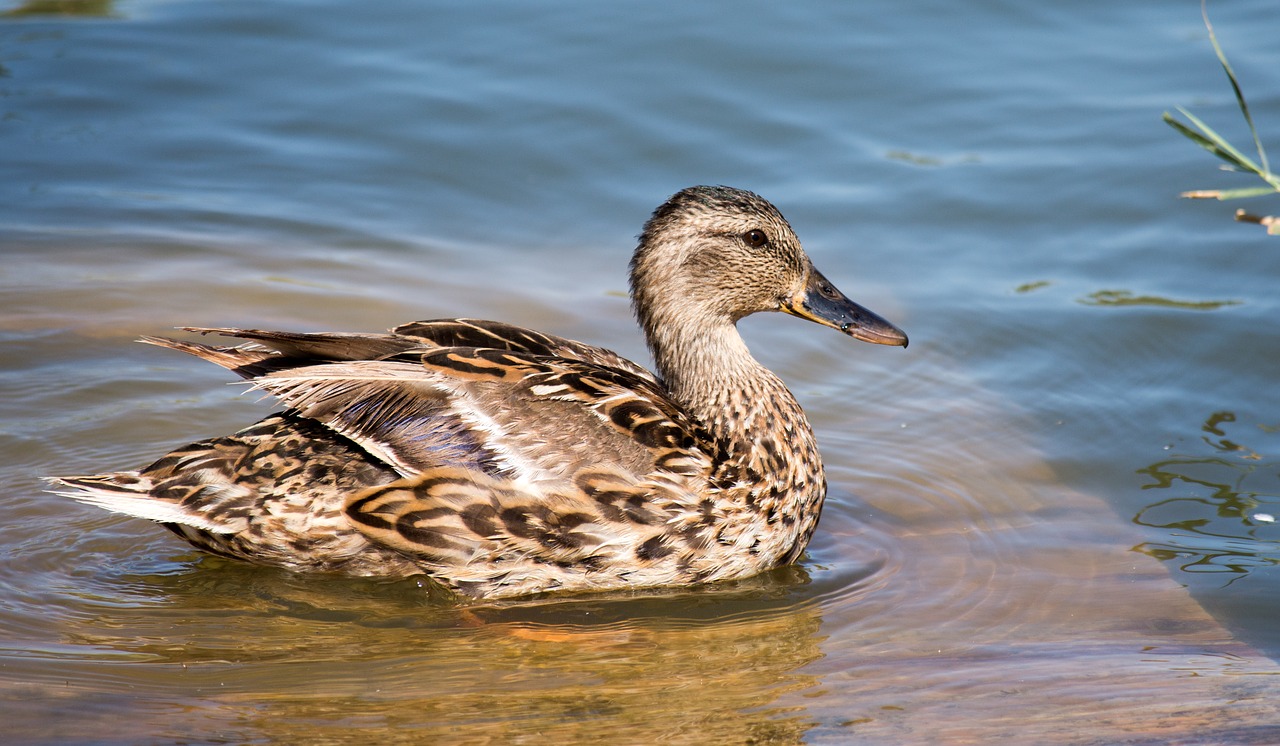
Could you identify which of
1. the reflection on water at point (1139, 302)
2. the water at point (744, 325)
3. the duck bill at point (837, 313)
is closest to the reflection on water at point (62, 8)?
the water at point (744, 325)

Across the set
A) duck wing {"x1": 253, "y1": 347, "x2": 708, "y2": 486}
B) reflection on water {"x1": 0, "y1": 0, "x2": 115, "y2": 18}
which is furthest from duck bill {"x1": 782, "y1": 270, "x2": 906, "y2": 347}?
reflection on water {"x1": 0, "y1": 0, "x2": 115, "y2": 18}

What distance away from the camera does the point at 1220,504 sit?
6723mm

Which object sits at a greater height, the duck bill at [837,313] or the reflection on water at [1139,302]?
the duck bill at [837,313]

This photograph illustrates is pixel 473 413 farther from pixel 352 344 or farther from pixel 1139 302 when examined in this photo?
pixel 1139 302

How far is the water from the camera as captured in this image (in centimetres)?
522

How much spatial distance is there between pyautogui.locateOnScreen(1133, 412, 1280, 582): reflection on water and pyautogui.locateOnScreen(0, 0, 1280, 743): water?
0.08ft

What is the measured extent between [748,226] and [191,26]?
709cm

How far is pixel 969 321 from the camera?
8539 mm

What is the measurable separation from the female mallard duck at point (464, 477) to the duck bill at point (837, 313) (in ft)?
2.46

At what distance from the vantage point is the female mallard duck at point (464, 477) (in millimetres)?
5766

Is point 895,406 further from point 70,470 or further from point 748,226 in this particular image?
point 70,470

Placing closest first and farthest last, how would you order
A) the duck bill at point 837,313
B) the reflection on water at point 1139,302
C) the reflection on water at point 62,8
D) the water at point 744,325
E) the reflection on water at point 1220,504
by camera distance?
the water at point 744,325, the reflection on water at point 1220,504, the duck bill at point 837,313, the reflection on water at point 1139,302, the reflection on water at point 62,8

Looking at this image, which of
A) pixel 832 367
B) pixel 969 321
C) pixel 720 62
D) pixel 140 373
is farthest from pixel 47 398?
pixel 720 62

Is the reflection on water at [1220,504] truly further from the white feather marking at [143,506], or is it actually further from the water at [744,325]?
the white feather marking at [143,506]
